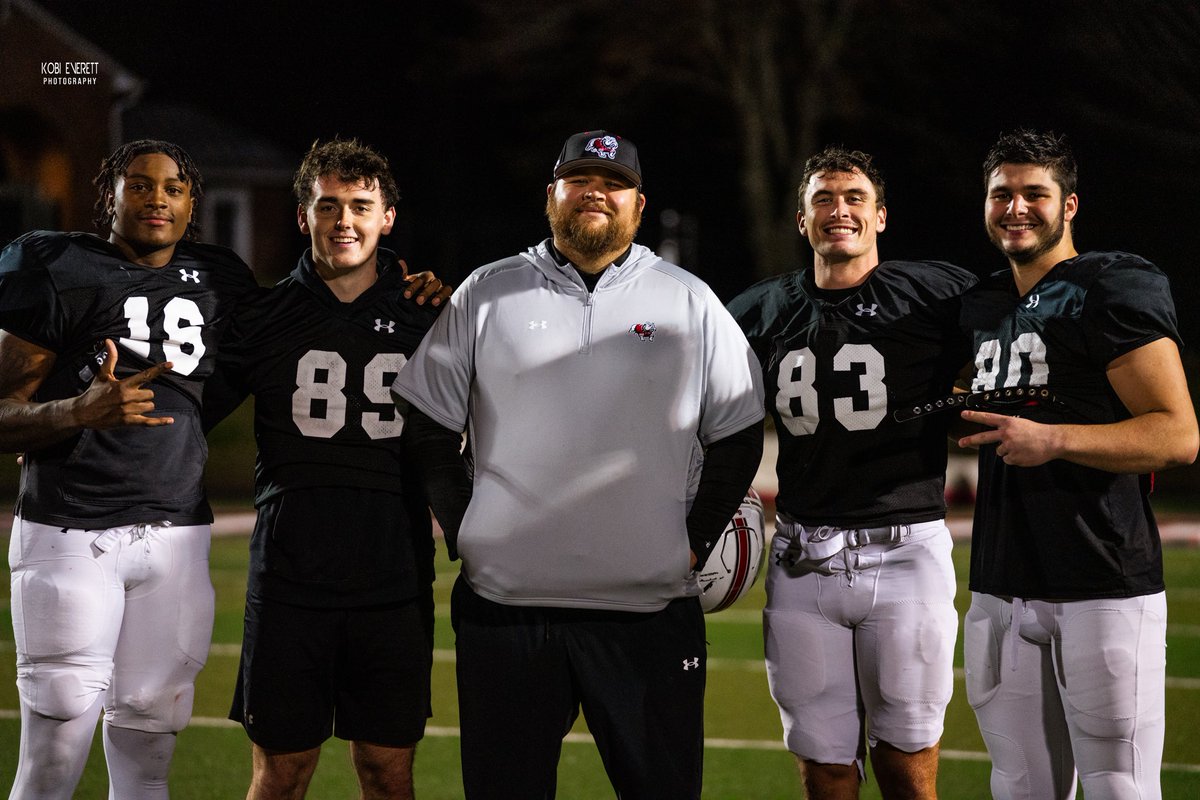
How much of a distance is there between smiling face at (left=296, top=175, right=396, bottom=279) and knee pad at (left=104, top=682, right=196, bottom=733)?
125 centimetres

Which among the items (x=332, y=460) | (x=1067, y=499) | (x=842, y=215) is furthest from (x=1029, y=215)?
(x=332, y=460)

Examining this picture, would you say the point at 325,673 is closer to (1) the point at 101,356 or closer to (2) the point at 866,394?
(1) the point at 101,356

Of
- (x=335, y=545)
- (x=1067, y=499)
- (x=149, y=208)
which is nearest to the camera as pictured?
(x=1067, y=499)

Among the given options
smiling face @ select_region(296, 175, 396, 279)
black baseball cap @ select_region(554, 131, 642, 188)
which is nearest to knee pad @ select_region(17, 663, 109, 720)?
smiling face @ select_region(296, 175, 396, 279)

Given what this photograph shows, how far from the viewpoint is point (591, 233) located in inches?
130

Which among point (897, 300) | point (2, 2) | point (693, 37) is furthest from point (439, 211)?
point (897, 300)

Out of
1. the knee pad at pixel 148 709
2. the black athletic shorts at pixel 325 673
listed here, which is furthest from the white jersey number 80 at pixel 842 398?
the knee pad at pixel 148 709

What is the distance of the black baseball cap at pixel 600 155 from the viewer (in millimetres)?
3320

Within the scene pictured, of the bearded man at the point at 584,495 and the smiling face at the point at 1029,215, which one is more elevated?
the smiling face at the point at 1029,215

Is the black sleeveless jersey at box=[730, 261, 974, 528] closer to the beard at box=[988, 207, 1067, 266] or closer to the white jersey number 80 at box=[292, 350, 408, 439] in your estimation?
the beard at box=[988, 207, 1067, 266]

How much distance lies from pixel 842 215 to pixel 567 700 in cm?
160

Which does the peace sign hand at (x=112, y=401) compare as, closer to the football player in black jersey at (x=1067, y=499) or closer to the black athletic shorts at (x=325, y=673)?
the black athletic shorts at (x=325, y=673)

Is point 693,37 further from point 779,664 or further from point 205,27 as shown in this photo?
point 779,664

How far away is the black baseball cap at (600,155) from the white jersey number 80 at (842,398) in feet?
2.50
